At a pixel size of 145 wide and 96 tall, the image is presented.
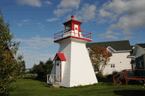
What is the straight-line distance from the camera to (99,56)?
29328 millimetres

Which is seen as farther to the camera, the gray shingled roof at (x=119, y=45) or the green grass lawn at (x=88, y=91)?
the gray shingled roof at (x=119, y=45)

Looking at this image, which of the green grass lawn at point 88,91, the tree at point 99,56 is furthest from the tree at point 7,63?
the tree at point 99,56

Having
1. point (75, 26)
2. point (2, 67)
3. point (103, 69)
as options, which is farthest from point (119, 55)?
point (2, 67)

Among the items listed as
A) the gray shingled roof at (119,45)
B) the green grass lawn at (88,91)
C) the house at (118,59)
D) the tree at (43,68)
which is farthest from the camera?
the gray shingled roof at (119,45)

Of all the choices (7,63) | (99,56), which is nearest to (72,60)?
(7,63)

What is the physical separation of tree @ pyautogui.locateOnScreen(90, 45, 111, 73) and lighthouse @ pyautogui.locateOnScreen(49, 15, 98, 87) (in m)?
9.79

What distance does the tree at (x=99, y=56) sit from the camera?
28875mm

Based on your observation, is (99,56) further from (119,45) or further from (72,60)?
(72,60)

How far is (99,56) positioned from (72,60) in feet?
44.1

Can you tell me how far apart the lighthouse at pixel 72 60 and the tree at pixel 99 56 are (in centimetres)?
979

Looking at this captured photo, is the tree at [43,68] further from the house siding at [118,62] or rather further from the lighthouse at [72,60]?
the house siding at [118,62]

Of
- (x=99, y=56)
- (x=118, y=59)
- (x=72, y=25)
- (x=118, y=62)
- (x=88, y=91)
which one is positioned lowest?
(x=88, y=91)

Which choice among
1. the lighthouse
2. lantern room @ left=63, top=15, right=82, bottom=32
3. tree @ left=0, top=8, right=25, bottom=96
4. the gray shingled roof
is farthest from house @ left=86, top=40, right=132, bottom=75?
tree @ left=0, top=8, right=25, bottom=96

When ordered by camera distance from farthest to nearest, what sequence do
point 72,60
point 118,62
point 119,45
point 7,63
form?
point 119,45 → point 118,62 → point 72,60 → point 7,63
